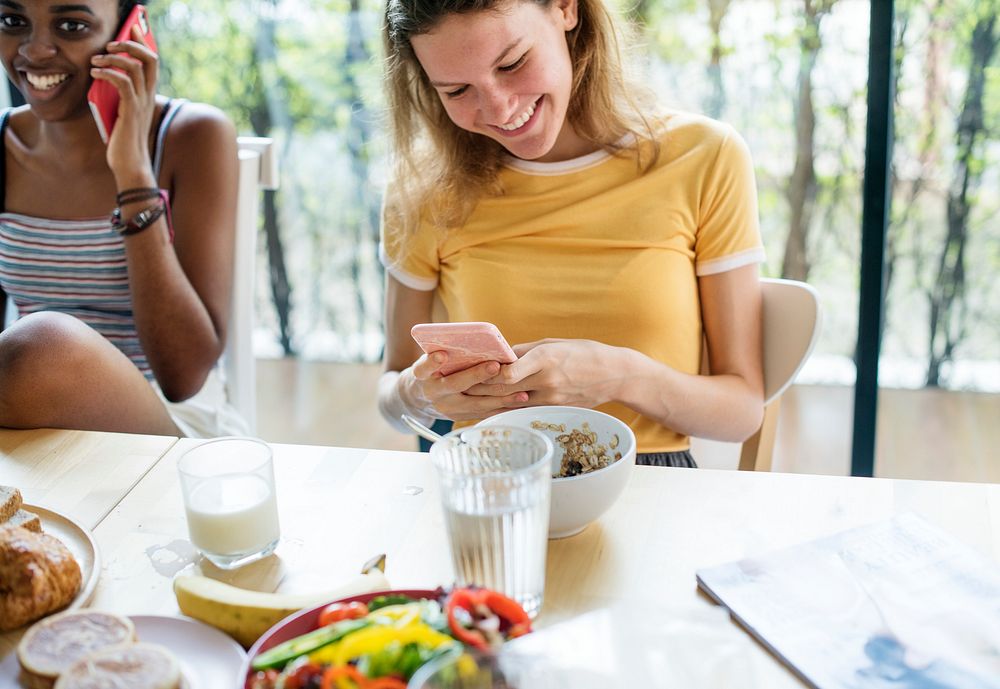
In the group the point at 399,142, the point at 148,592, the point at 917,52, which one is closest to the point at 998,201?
the point at 917,52

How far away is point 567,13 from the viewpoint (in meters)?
1.40

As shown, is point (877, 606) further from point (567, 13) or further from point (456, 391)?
point (567, 13)

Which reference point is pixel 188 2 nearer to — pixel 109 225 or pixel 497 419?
pixel 109 225

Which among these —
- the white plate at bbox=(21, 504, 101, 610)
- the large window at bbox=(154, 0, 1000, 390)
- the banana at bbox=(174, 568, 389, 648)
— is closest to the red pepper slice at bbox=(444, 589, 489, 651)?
the banana at bbox=(174, 568, 389, 648)

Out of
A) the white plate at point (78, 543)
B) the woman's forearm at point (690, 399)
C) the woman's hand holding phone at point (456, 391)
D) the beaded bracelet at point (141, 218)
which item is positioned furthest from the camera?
the beaded bracelet at point (141, 218)

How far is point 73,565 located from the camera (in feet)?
2.88

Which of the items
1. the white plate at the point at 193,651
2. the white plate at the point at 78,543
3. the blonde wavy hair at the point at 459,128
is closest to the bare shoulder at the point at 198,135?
the blonde wavy hair at the point at 459,128

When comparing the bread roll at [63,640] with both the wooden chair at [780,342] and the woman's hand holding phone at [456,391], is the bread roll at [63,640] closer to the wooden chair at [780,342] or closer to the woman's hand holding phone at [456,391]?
the woman's hand holding phone at [456,391]

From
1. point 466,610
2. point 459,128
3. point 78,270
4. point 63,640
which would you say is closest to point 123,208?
point 78,270

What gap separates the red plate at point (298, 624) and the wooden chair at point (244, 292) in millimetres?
1077

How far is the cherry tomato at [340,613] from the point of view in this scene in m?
0.76

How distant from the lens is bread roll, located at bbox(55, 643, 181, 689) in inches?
27.1

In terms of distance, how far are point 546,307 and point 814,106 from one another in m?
1.19

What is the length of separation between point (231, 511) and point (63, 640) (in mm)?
199
